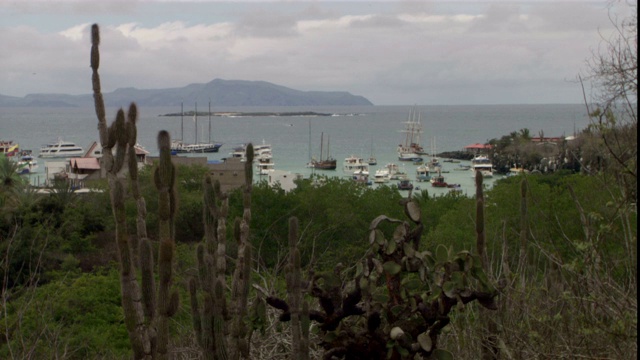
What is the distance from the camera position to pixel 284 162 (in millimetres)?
97688

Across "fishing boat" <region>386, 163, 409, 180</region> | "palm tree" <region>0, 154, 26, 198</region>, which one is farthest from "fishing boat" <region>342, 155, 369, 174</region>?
"palm tree" <region>0, 154, 26, 198</region>

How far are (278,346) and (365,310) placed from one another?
1.33 meters

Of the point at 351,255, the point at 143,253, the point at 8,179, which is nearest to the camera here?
the point at 143,253

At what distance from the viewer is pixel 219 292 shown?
361 centimetres

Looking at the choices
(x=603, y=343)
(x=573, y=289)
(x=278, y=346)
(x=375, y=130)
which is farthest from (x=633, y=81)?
(x=375, y=130)

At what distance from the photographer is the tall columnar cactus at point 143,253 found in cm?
320

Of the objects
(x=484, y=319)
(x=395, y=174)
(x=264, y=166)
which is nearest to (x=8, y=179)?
(x=264, y=166)

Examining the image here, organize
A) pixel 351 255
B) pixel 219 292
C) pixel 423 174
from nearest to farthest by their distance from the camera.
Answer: pixel 219 292 < pixel 351 255 < pixel 423 174

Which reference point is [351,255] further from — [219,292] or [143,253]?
[143,253]

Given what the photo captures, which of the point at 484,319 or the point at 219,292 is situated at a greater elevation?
the point at 219,292

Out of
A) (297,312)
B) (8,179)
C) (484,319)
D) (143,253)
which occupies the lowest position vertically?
(8,179)

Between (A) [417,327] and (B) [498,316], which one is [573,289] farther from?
(A) [417,327]

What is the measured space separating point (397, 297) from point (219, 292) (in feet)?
2.80

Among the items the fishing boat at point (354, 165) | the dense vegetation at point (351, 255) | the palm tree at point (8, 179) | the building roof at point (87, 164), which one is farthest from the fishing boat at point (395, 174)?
the palm tree at point (8, 179)
